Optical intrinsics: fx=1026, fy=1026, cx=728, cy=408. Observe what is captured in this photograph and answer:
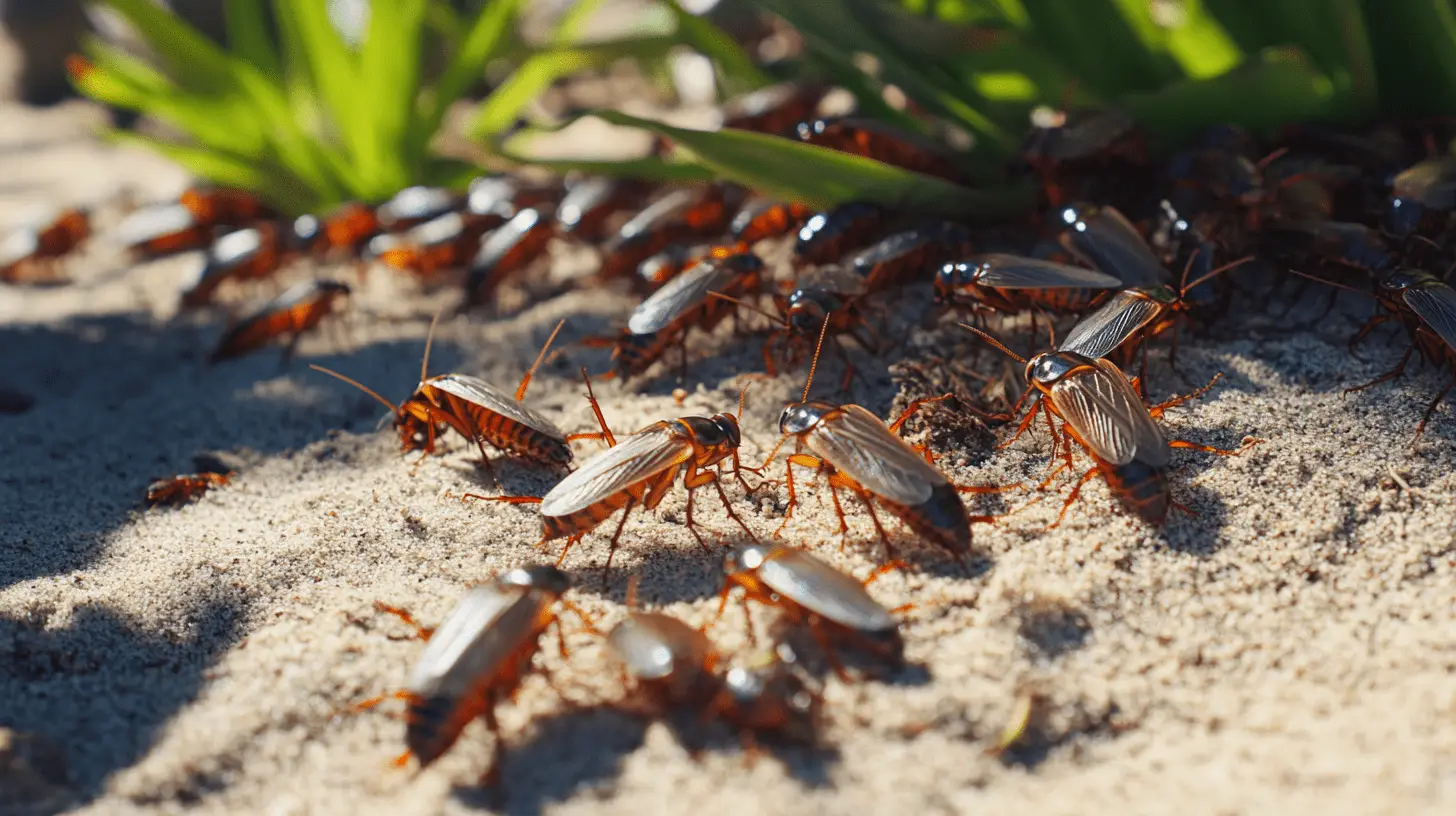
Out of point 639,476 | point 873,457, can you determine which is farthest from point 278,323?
point 873,457

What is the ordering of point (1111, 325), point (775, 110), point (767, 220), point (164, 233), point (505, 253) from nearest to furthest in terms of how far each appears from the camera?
point (1111, 325) → point (767, 220) → point (505, 253) → point (775, 110) → point (164, 233)

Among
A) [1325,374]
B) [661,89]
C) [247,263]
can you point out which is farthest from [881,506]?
[661,89]

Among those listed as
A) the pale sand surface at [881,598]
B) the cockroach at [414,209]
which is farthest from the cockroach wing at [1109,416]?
the cockroach at [414,209]

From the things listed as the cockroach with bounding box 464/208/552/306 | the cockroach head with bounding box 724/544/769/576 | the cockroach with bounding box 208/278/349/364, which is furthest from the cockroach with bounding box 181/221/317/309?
the cockroach head with bounding box 724/544/769/576

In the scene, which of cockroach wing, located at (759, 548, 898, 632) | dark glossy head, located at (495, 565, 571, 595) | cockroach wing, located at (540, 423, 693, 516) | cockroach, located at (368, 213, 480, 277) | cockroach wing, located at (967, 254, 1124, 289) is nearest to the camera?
cockroach wing, located at (759, 548, 898, 632)

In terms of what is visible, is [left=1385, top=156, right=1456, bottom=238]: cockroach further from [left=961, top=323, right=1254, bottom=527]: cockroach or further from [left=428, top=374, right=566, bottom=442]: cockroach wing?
[left=428, top=374, right=566, bottom=442]: cockroach wing

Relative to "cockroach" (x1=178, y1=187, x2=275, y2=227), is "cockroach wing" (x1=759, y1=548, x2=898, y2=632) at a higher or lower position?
higher

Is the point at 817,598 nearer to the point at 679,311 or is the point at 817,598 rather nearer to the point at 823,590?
the point at 823,590
